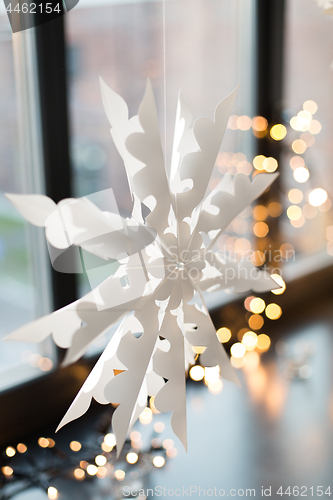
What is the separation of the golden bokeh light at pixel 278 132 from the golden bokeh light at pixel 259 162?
0.07 metres

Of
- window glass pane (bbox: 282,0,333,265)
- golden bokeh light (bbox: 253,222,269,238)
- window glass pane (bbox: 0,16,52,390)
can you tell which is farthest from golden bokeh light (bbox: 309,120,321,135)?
window glass pane (bbox: 0,16,52,390)

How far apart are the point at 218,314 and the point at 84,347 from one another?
3.13 ft

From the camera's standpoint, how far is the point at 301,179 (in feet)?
5.05

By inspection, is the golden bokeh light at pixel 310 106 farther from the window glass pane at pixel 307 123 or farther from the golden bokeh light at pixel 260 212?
the golden bokeh light at pixel 260 212

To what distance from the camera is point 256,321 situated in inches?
58.9

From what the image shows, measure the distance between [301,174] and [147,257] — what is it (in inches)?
44.4

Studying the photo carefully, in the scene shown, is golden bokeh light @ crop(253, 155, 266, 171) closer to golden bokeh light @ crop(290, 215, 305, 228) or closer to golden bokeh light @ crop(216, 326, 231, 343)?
golden bokeh light @ crop(290, 215, 305, 228)

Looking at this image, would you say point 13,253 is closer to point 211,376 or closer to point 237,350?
point 211,376

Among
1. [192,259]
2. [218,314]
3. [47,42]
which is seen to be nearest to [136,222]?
[192,259]

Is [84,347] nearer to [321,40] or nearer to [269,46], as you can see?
[269,46]

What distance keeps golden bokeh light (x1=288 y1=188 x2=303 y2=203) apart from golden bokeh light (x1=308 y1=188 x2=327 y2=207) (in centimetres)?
3

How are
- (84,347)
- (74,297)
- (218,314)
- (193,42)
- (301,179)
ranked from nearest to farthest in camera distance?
(84,347) → (74,297) → (193,42) → (218,314) → (301,179)

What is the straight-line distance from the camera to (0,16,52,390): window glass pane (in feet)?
2.95

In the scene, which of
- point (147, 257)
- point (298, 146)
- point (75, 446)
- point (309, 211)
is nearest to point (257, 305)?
point (309, 211)
